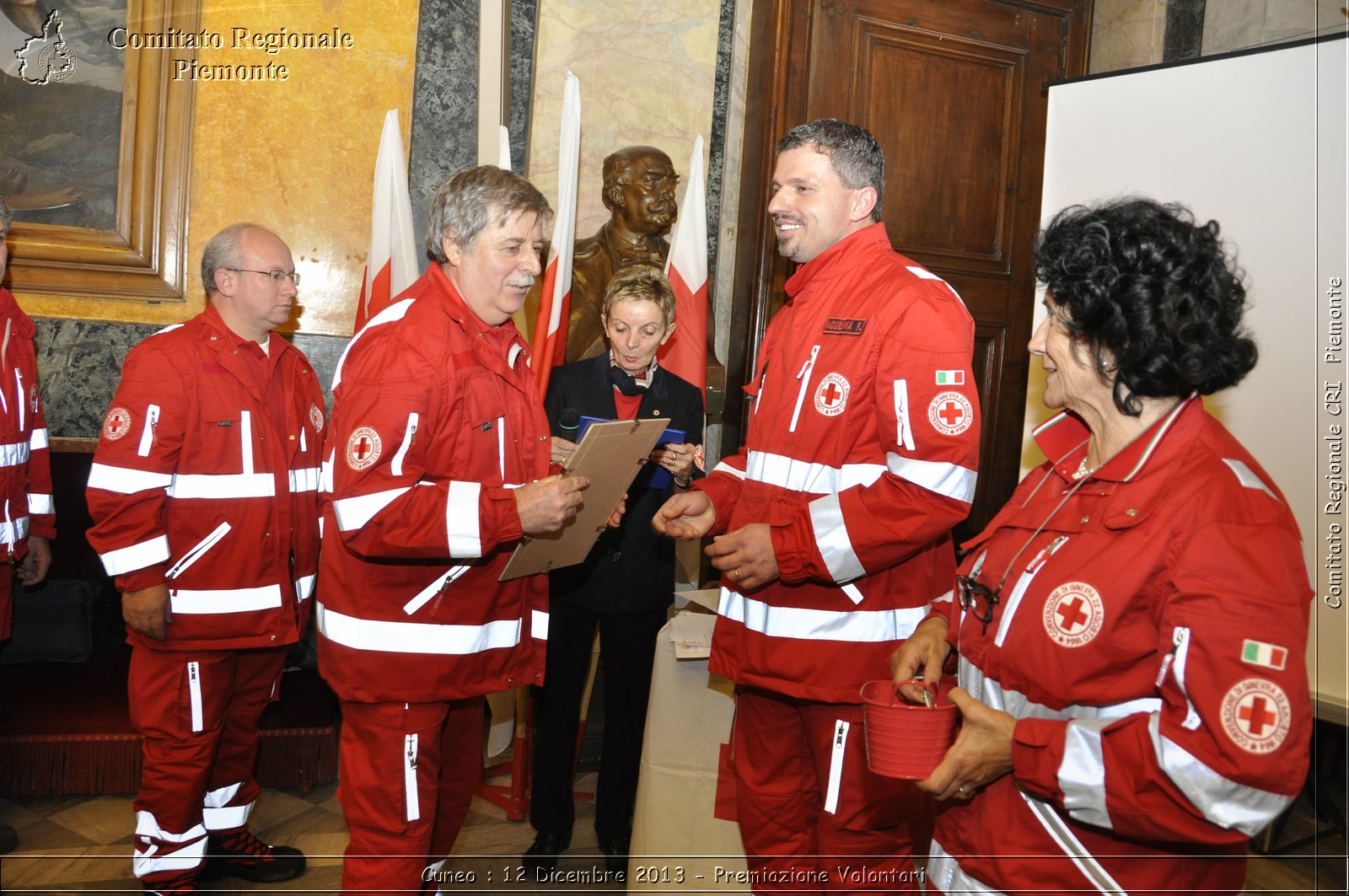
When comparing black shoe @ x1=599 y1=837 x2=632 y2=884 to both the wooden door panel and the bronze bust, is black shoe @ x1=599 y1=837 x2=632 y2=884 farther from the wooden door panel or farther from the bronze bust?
the wooden door panel

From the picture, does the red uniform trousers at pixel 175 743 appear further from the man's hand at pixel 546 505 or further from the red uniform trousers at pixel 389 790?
the man's hand at pixel 546 505

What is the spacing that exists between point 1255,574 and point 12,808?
3.93m

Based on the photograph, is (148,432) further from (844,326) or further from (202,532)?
(844,326)

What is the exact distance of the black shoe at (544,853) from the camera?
305 cm

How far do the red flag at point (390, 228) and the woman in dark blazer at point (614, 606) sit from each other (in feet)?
3.04

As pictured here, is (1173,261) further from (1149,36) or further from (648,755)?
(1149,36)

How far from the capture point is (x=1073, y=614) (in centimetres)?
134

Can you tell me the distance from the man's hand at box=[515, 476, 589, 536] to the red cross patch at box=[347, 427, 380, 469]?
30 cm

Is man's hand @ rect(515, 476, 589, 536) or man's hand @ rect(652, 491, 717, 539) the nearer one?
man's hand @ rect(515, 476, 589, 536)

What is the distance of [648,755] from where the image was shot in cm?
273

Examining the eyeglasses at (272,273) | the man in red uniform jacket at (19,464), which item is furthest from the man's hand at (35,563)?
the eyeglasses at (272,273)

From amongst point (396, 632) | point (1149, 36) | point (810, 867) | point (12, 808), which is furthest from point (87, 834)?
point (1149, 36)

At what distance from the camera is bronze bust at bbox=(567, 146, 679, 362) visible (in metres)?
3.73

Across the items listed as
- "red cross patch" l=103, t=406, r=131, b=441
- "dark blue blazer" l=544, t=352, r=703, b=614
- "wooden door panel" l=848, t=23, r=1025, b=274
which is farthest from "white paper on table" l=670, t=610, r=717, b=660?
"wooden door panel" l=848, t=23, r=1025, b=274
